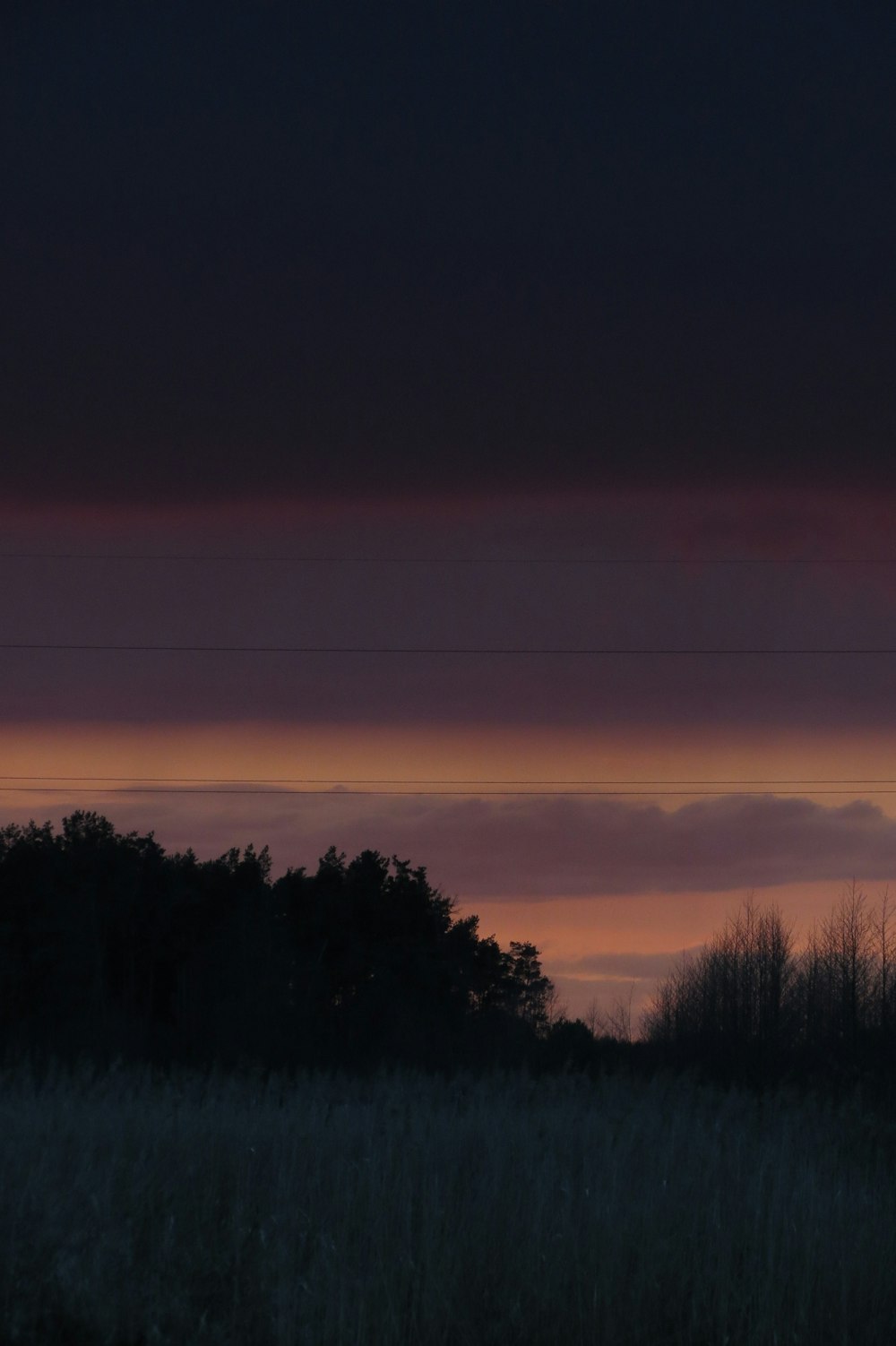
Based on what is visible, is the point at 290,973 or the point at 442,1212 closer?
the point at 442,1212

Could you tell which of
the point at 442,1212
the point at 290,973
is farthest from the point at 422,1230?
the point at 290,973

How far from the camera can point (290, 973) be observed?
52.4 meters

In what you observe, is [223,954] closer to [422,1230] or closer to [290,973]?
[290,973]

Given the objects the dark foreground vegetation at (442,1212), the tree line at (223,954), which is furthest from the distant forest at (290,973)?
the dark foreground vegetation at (442,1212)

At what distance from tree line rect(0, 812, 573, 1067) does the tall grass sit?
31640mm

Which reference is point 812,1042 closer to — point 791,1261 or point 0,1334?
point 791,1261

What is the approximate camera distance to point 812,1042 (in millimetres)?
43500

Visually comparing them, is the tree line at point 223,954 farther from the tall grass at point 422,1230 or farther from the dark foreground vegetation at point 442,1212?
the tall grass at point 422,1230

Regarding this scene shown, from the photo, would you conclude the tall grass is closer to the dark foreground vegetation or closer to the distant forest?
the dark foreground vegetation

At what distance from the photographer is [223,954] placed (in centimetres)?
5475

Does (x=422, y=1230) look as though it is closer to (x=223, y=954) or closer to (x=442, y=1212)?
(x=442, y=1212)

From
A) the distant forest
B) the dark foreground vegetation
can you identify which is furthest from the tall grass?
the distant forest

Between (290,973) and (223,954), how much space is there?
3.57 m

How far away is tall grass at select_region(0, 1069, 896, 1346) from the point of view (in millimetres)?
9023
